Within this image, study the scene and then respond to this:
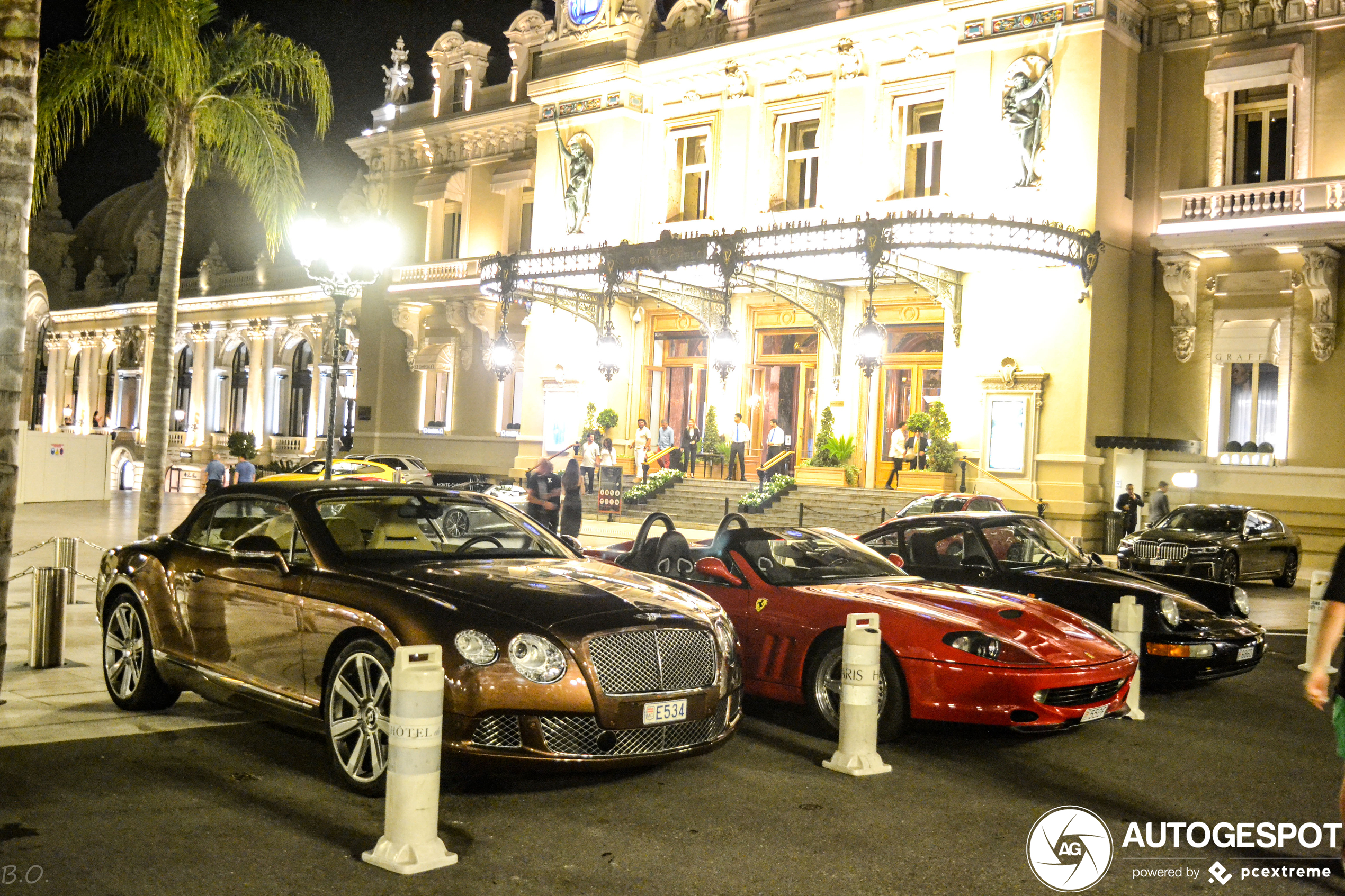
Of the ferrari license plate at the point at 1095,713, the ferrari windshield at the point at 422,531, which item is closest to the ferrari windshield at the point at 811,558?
the ferrari windshield at the point at 422,531

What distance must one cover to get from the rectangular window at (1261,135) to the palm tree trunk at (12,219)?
930 inches

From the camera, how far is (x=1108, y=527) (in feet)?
77.8

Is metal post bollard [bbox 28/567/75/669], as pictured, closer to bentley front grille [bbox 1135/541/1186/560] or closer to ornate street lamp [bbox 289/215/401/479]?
ornate street lamp [bbox 289/215/401/479]

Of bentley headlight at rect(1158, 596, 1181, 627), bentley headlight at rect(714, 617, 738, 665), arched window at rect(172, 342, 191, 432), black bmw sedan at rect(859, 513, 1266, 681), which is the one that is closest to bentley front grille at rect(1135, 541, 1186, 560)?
black bmw sedan at rect(859, 513, 1266, 681)

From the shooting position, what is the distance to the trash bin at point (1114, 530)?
925 inches

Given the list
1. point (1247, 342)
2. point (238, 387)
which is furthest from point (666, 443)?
point (238, 387)

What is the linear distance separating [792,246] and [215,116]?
12081mm

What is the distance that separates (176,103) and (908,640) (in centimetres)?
1364

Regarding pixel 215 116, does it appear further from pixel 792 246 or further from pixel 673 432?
pixel 673 432

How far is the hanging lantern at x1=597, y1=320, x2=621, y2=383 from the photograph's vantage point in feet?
95.6

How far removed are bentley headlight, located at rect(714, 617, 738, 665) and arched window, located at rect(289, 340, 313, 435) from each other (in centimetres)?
4321

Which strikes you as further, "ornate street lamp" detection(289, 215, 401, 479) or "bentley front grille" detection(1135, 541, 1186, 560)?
"bentley front grille" detection(1135, 541, 1186, 560)

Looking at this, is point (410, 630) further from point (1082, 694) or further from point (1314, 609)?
point (1314, 609)

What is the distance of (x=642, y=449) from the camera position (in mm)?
30938
